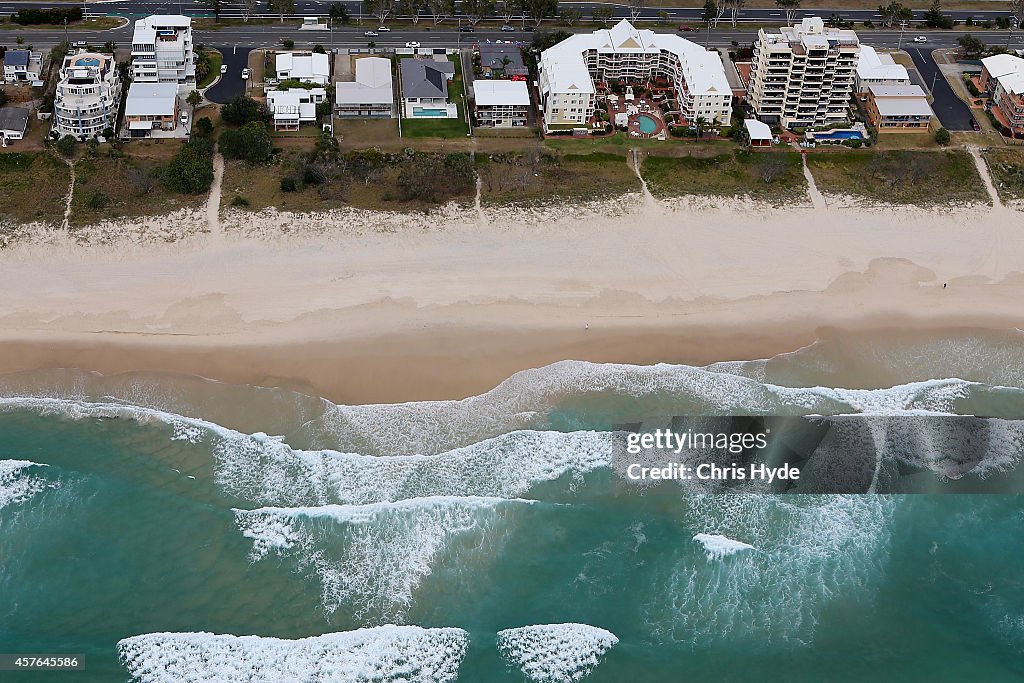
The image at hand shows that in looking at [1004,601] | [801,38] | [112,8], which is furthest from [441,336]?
[112,8]

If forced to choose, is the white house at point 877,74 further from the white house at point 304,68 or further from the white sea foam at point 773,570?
the white sea foam at point 773,570

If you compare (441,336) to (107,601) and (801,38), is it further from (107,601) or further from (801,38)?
(801,38)

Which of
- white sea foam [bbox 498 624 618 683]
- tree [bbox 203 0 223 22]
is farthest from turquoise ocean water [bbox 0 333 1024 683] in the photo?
tree [bbox 203 0 223 22]

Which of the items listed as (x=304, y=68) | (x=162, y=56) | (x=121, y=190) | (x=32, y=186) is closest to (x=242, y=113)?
(x=304, y=68)

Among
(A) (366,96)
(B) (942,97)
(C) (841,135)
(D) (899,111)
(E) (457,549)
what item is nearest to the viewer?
(E) (457,549)

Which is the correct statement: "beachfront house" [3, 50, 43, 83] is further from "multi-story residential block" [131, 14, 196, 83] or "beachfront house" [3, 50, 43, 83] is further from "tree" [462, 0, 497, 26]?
"tree" [462, 0, 497, 26]

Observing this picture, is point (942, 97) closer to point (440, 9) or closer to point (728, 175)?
point (728, 175)
